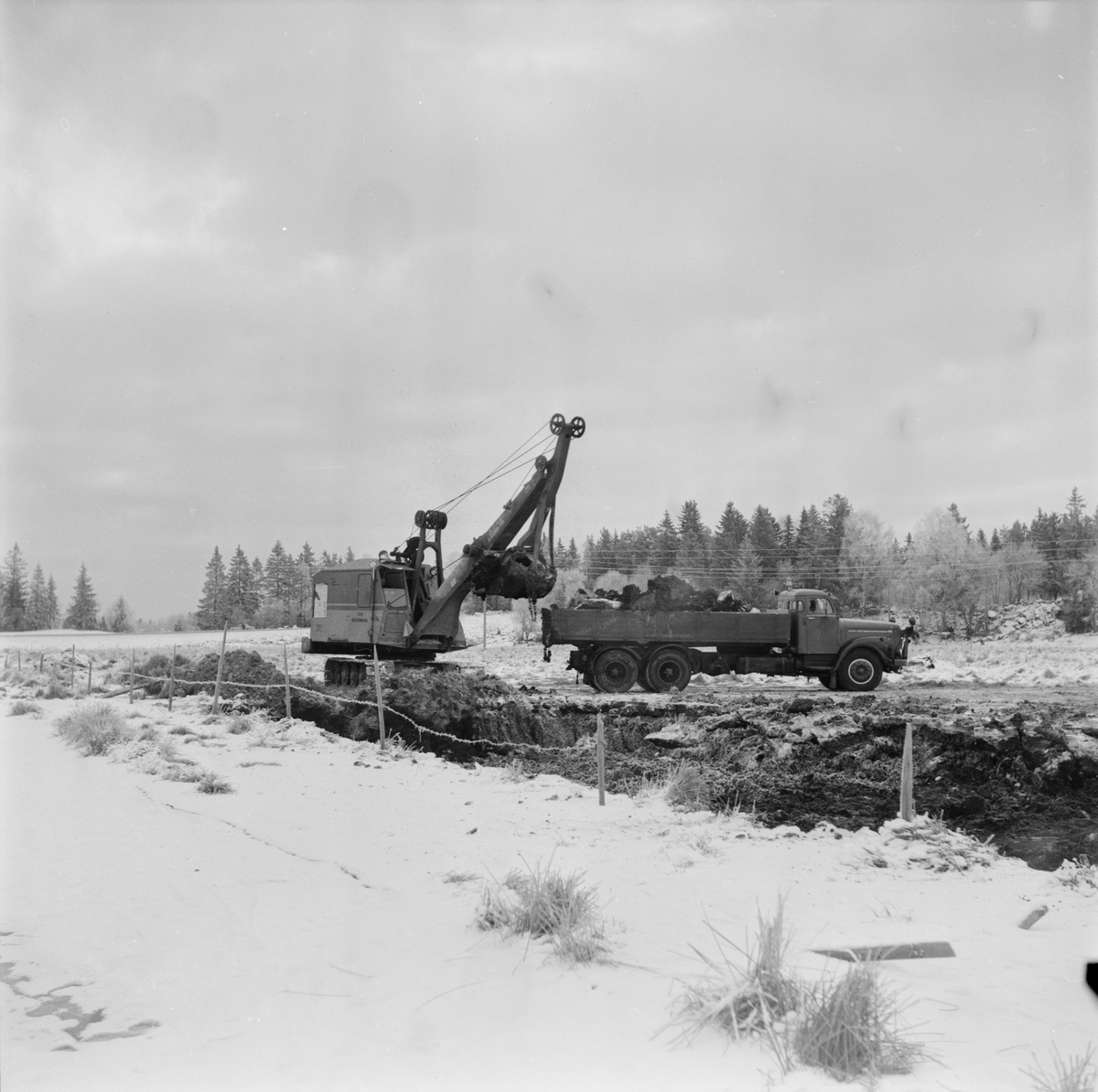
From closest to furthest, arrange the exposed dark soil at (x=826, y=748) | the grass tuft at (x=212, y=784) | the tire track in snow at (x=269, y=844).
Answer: the tire track in snow at (x=269, y=844), the exposed dark soil at (x=826, y=748), the grass tuft at (x=212, y=784)

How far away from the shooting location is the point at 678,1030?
4.04 meters

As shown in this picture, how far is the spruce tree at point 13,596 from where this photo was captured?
221ft

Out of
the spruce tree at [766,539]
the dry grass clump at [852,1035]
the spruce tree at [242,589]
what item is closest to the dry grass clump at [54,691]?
the dry grass clump at [852,1035]

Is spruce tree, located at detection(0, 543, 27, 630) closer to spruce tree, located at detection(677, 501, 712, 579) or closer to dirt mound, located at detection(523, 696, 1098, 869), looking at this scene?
spruce tree, located at detection(677, 501, 712, 579)

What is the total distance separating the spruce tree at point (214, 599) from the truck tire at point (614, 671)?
182 ft

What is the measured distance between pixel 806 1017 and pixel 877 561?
168 feet

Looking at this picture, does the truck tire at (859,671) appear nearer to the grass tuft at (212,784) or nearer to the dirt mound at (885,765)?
the dirt mound at (885,765)

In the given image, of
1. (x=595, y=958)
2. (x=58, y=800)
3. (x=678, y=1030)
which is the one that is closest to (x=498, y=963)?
(x=595, y=958)

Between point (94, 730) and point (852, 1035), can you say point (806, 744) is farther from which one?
point (94, 730)

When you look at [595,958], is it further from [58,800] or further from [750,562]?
[750,562]

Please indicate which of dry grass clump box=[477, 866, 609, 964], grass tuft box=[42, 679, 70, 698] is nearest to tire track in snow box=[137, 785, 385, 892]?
dry grass clump box=[477, 866, 609, 964]

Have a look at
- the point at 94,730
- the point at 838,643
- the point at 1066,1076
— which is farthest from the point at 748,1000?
the point at 838,643

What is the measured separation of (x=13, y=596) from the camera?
69.9 m

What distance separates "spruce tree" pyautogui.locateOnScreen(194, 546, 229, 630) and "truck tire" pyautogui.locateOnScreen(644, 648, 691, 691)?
184 feet
